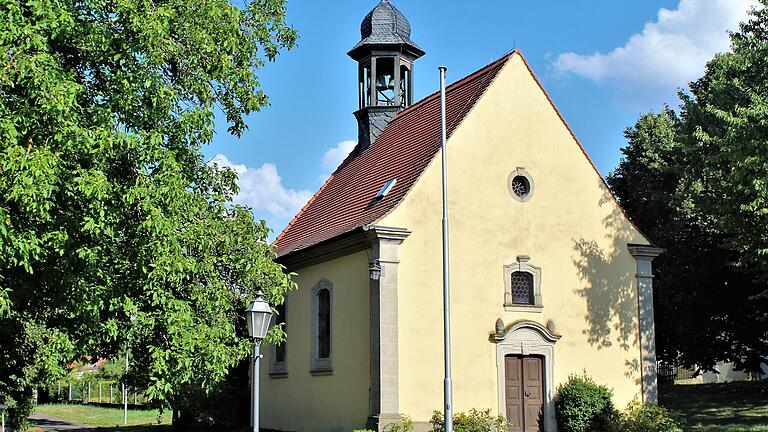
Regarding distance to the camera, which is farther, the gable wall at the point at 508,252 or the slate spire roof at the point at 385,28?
the slate spire roof at the point at 385,28

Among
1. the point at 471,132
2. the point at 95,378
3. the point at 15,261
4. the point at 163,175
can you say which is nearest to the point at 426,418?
the point at 471,132

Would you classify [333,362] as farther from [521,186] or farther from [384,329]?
[521,186]

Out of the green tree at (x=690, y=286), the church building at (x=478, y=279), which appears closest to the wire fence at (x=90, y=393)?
the church building at (x=478, y=279)

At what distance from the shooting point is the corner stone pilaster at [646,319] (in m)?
22.3

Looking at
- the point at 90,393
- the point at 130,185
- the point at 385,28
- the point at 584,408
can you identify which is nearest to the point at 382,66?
the point at 385,28

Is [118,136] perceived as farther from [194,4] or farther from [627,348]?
[627,348]

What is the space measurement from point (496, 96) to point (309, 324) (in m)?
7.80

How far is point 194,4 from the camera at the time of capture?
14.2 m

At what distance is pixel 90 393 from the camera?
53.5 metres

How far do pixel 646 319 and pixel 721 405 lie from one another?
284 inches

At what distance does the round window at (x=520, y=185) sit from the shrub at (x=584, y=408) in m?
4.75

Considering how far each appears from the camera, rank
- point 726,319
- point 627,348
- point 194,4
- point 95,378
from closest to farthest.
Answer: point 194,4, point 627,348, point 726,319, point 95,378

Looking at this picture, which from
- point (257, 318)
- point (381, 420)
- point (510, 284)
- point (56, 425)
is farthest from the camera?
point (56, 425)

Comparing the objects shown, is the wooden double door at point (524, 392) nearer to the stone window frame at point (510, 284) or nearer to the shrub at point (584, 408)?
the shrub at point (584, 408)
